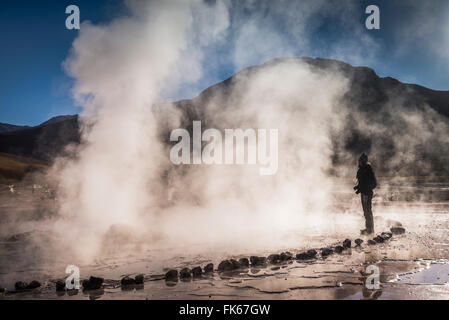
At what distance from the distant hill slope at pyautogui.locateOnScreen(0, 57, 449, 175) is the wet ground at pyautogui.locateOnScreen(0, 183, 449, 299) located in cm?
4570

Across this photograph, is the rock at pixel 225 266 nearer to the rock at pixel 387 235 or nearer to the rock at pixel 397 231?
the rock at pixel 387 235

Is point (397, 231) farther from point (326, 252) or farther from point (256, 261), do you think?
point (256, 261)

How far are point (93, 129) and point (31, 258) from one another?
4.51 metres

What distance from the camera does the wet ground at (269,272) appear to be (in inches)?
179

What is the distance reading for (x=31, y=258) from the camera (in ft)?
23.4

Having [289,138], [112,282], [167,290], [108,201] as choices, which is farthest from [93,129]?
[289,138]

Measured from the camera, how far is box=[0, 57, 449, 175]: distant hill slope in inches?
2376

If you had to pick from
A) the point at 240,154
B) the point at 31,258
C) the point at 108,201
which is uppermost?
the point at 240,154

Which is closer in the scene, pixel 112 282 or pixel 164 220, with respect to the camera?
pixel 112 282

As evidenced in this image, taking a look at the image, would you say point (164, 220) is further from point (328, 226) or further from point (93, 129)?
point (328, 226)

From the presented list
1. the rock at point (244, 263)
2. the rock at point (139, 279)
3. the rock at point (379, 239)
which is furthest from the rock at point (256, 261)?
the rock at point (379, 239)

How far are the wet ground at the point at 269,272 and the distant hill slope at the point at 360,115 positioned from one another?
45.7m

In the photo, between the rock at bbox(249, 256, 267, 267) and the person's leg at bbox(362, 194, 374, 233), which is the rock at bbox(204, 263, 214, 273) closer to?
the rock at bbox(249, 256, 267, 267)
